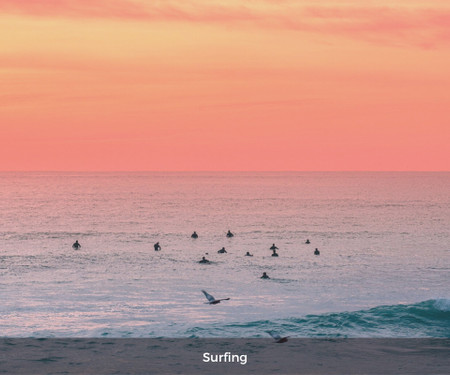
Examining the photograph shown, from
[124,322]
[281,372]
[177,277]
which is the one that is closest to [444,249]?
[177,277]

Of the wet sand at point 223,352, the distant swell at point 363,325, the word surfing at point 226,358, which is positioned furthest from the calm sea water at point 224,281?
the word surfing at point 226,358

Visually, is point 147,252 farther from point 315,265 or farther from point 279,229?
point 279,229

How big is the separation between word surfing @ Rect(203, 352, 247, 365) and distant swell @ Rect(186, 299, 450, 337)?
168 inches

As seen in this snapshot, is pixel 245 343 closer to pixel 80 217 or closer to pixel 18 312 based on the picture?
pixel 18 312

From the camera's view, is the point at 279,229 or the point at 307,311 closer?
the point at 307,311

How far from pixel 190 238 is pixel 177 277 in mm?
33324

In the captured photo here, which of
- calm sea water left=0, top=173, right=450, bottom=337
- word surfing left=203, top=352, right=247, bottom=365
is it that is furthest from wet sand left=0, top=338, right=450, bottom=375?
calm sea water left=0, top=173, right=450, bottom=337

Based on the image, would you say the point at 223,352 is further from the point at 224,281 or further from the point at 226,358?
the point at 224,281

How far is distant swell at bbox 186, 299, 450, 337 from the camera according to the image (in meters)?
30.0

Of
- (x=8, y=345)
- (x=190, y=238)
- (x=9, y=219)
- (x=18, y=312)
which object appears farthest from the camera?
(x=9, y=219)

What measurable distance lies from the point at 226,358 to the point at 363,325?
10.2 metres

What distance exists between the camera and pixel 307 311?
36219 mm

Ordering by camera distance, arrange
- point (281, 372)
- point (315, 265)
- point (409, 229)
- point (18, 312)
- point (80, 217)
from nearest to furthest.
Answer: point (281, 372) → point (18, 312) → point (315, 265) → point (409, 229) → point (80, 217)

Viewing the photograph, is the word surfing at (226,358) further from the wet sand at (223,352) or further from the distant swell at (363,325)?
the distant swell at (363,325)
